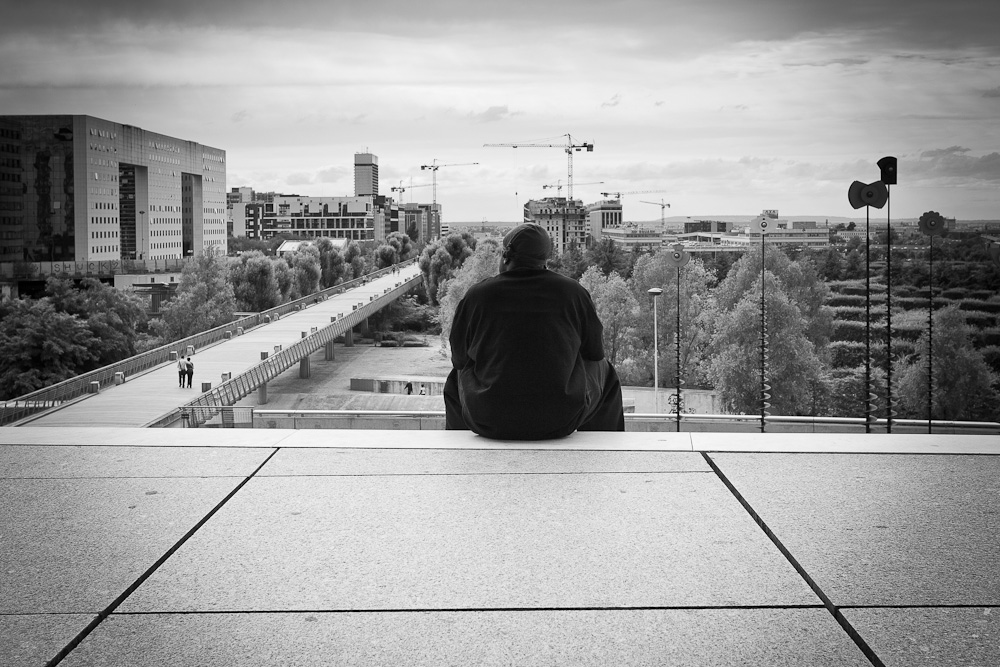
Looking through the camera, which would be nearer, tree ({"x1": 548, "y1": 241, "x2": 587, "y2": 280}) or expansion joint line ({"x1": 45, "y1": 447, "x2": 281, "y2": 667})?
expansion joint line ({"x1": 45, "y1": 447, "x2": 281, "y2": 667})

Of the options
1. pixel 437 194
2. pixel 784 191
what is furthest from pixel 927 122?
pixel 437 194

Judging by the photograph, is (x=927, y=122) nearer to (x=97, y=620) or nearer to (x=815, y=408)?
(x=815, y=408)

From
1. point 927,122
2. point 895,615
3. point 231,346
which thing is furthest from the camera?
point 927,122

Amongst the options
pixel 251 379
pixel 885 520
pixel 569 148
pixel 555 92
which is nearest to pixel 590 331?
pixel 885 520

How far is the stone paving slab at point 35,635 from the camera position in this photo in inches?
50.9

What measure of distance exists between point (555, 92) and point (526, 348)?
11300 centimetres

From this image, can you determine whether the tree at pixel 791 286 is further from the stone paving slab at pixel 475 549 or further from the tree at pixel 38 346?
the stone paving slab at pixel 475 549

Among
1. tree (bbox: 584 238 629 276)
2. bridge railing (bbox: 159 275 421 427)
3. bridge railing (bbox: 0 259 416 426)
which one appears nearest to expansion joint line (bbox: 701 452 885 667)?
bridge railing (bbox: 159 275 421 427)

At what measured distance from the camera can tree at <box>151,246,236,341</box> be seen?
110 ft

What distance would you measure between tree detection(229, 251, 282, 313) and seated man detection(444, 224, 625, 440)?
37581 millimetres

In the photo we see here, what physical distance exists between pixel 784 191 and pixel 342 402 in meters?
73.9

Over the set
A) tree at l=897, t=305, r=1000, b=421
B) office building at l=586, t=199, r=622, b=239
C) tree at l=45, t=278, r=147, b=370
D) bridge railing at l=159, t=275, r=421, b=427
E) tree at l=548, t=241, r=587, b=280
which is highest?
office building at l=586, t=199, r=622, b=239

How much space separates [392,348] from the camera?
1666 inches

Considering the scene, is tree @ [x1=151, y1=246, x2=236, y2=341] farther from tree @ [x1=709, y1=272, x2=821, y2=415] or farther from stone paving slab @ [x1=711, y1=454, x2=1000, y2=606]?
stone paving slab @ [x1=711, y1=454, x2=1000, y2=606]
